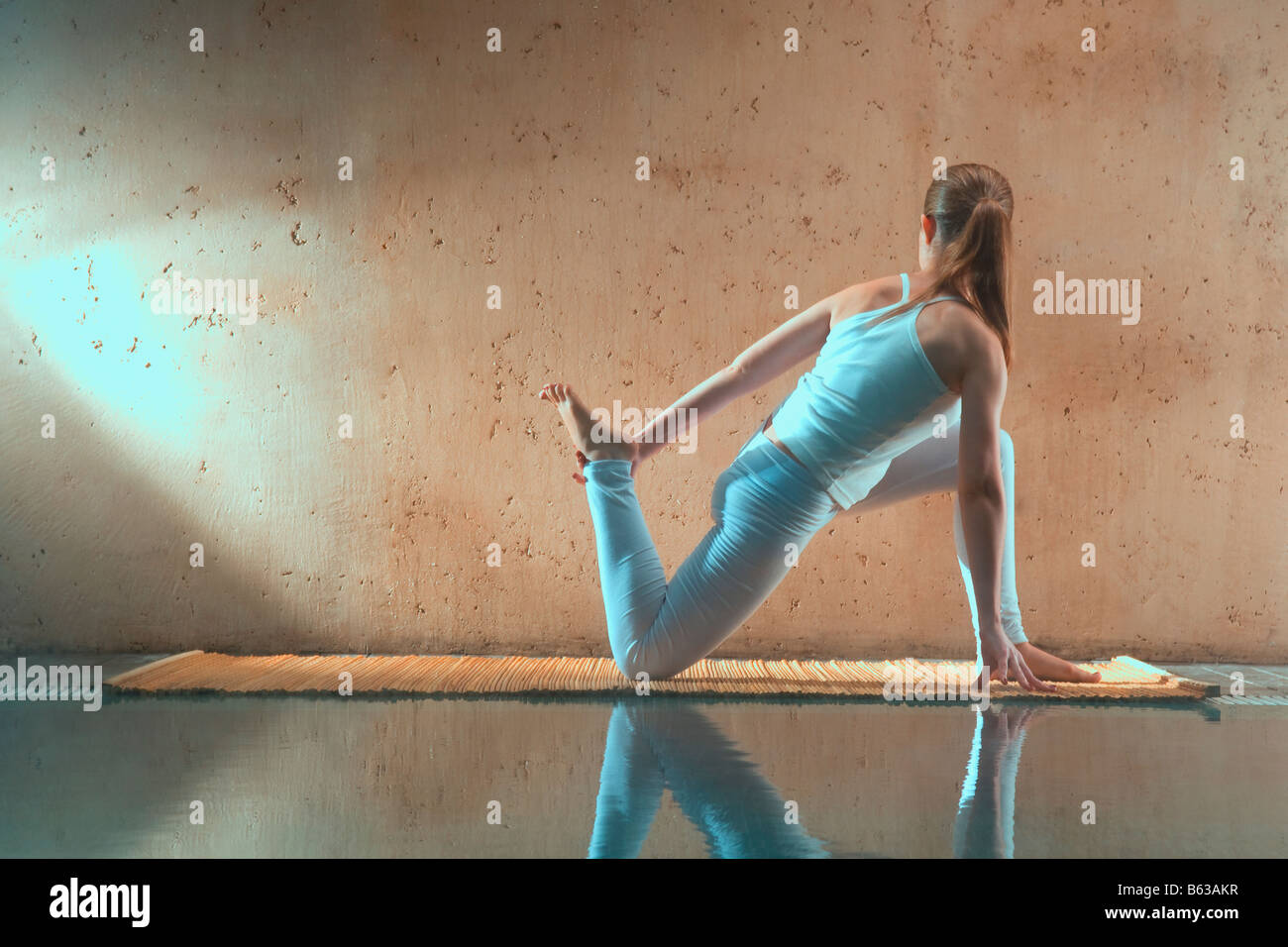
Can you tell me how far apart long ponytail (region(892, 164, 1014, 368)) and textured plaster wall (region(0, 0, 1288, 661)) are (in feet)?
2.93

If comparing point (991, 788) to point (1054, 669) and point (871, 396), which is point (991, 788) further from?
point (1054, 669)

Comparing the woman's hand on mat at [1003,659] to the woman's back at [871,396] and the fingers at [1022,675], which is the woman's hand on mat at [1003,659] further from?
the woman's back at [871,396]

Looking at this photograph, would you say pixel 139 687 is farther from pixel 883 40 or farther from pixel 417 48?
pixel 883 40

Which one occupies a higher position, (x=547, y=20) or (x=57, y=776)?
(x=547, y=20)

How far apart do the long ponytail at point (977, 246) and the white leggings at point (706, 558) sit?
448 millimetres

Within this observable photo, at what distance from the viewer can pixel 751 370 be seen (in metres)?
2.35

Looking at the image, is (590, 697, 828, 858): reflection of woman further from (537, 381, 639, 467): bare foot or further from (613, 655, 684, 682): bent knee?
(537, 381, 639, 467): bare foot

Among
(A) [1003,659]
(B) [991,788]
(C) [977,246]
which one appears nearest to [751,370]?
(C) [977,246]

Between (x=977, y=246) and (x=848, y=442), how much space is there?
0.48 metres

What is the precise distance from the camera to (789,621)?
3.03m

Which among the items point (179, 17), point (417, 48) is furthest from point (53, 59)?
point (417, 48)

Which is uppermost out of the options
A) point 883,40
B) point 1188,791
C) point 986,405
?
point 883,40
